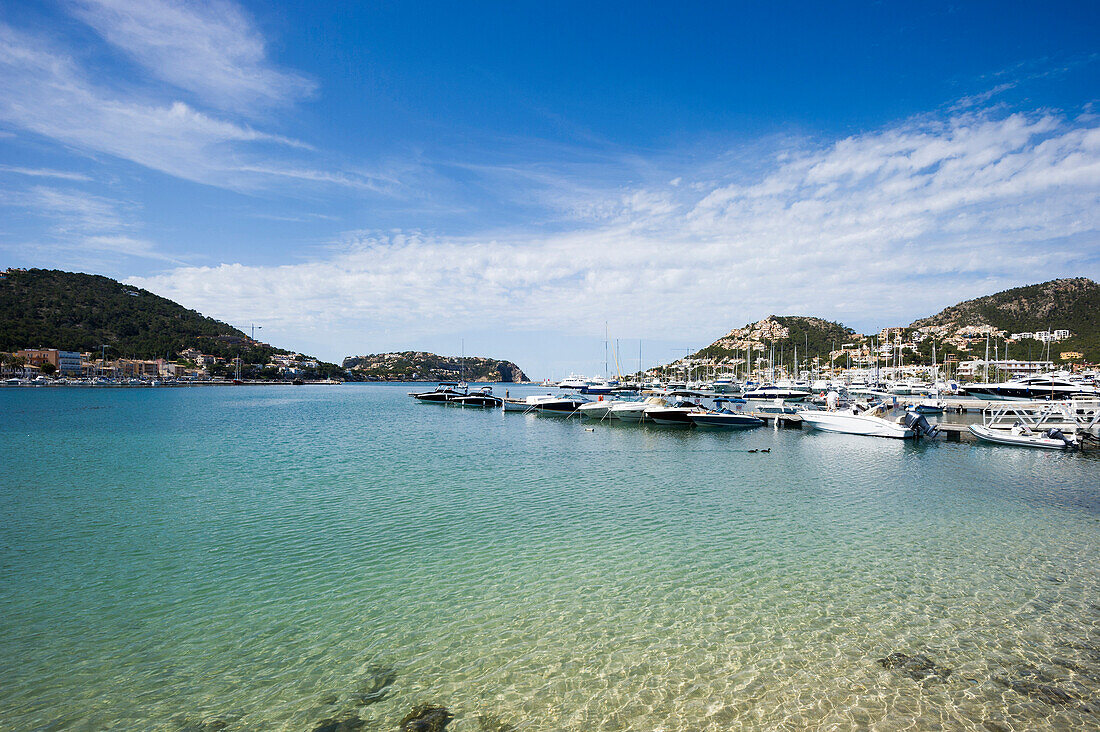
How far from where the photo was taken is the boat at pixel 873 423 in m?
35.8

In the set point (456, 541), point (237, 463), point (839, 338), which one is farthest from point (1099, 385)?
point (839, 338)

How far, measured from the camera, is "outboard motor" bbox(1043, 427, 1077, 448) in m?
30.5

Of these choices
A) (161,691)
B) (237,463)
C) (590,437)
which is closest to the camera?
(161,691)

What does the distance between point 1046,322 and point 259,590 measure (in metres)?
178

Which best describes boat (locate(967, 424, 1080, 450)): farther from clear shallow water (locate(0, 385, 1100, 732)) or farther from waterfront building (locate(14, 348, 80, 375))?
waterfront building (locate(14, 348, 80, 375))

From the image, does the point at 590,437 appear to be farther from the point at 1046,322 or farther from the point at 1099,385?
the point at 1046,322

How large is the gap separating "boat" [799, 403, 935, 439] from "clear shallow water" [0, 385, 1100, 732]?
16.0 metres

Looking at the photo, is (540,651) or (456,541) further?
(456,541)

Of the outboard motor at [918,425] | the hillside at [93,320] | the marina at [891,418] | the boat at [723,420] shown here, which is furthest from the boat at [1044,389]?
the hillside at [93,320]

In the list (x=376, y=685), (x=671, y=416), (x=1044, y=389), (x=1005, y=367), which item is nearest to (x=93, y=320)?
(x=671, y=416)

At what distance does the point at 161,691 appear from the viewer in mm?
6484

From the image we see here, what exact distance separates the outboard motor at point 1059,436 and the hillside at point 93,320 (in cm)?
18651

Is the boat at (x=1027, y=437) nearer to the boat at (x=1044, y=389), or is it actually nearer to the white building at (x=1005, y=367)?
the boat at (x=1044, y=389)

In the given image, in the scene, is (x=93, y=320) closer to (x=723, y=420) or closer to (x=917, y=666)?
(x=723, y=420)
